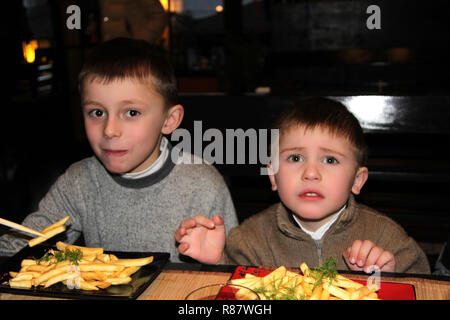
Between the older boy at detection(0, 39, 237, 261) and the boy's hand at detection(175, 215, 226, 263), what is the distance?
0.39m

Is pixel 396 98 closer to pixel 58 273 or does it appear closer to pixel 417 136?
pixel 417 136

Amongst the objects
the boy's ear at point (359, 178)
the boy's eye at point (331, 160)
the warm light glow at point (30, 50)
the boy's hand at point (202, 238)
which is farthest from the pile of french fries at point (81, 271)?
the warm light glow at point (30, 50)

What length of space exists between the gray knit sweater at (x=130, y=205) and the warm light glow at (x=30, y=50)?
17.6 feet

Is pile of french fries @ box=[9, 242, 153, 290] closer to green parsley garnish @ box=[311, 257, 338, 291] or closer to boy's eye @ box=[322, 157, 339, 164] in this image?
green parsley garnish @ box=[311, 257, 338, 291]

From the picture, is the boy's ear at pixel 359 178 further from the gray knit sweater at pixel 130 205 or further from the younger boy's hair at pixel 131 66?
the younger boy's hair at pixel 131 66

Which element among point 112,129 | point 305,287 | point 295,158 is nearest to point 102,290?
point 305,287

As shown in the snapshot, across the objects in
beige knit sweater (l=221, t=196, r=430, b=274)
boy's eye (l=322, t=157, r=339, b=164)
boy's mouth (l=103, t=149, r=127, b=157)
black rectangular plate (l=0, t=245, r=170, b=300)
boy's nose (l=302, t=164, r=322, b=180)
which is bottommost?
beige knit sweater (l=221, t=196, r=430, b=274)

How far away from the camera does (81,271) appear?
1.11 meters

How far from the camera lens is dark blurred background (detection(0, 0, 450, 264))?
11.8 feet

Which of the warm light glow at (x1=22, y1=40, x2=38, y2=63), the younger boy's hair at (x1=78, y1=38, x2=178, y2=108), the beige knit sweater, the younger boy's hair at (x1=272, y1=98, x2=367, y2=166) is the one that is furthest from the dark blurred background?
the younger boy's hair at (x1=78, y1=38, x2=178, y2=108)

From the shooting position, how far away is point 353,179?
1.63 metres

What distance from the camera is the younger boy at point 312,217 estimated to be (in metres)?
1.49

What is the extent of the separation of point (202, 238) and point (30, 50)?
Answer: 6211 millimetres

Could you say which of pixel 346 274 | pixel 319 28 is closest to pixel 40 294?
pixel 346 274
